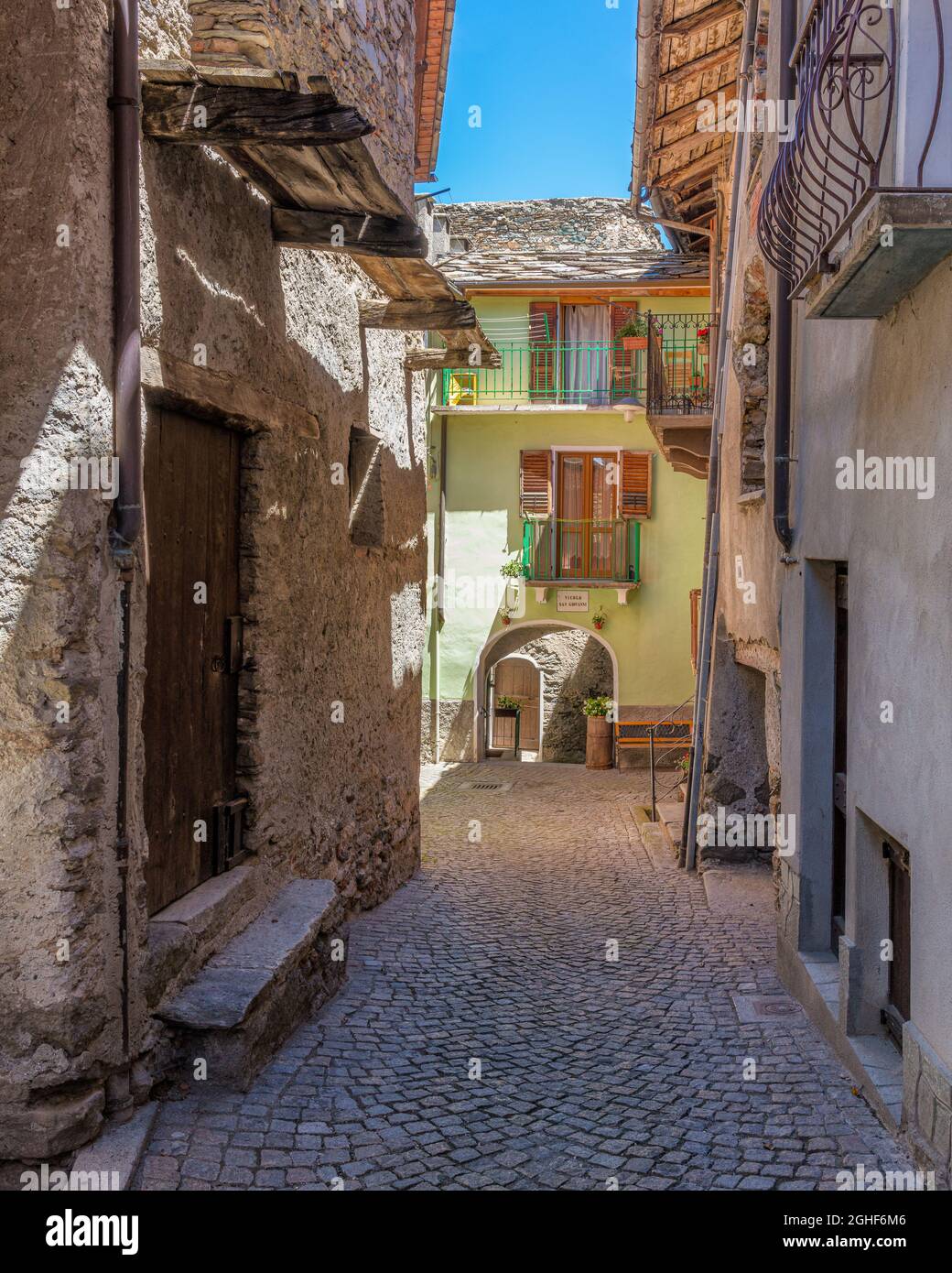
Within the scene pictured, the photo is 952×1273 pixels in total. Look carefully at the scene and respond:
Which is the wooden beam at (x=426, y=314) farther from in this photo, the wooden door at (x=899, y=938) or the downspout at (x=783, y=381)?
the wooden door at (x=899, y=938)

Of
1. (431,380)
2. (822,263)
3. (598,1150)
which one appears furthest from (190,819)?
(431,380)

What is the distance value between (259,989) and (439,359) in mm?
6218

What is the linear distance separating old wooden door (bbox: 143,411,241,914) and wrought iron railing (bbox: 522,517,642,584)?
44.3ft

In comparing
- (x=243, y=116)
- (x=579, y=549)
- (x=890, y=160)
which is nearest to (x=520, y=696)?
(x=579, y=549)

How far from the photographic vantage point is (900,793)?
4402 millimetres

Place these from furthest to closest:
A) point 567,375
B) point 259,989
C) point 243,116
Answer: point 567,375, point 259,989, point 243,116

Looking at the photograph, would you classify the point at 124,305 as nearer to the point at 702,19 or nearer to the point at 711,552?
the point at 711,552

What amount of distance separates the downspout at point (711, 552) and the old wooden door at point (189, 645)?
219 inches

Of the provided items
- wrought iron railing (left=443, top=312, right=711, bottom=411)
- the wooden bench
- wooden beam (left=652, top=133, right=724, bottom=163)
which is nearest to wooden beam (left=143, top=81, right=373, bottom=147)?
wooden beam (left=652, top=133, right=724, bottom=163)

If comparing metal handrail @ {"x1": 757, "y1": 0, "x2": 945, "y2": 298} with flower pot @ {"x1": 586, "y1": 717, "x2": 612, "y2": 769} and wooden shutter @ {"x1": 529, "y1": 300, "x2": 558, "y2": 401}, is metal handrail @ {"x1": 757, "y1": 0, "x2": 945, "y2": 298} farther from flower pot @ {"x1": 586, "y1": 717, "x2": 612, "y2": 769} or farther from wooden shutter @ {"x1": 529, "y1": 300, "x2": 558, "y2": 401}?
wooden shutter @ {"x1": 529, "y1": 300, "x2": 558, "y2": 401}

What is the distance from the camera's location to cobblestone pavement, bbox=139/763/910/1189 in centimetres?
409

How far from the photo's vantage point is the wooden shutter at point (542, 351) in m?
19.3

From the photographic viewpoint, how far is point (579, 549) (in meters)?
19.3

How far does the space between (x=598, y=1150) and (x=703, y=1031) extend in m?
1.71
